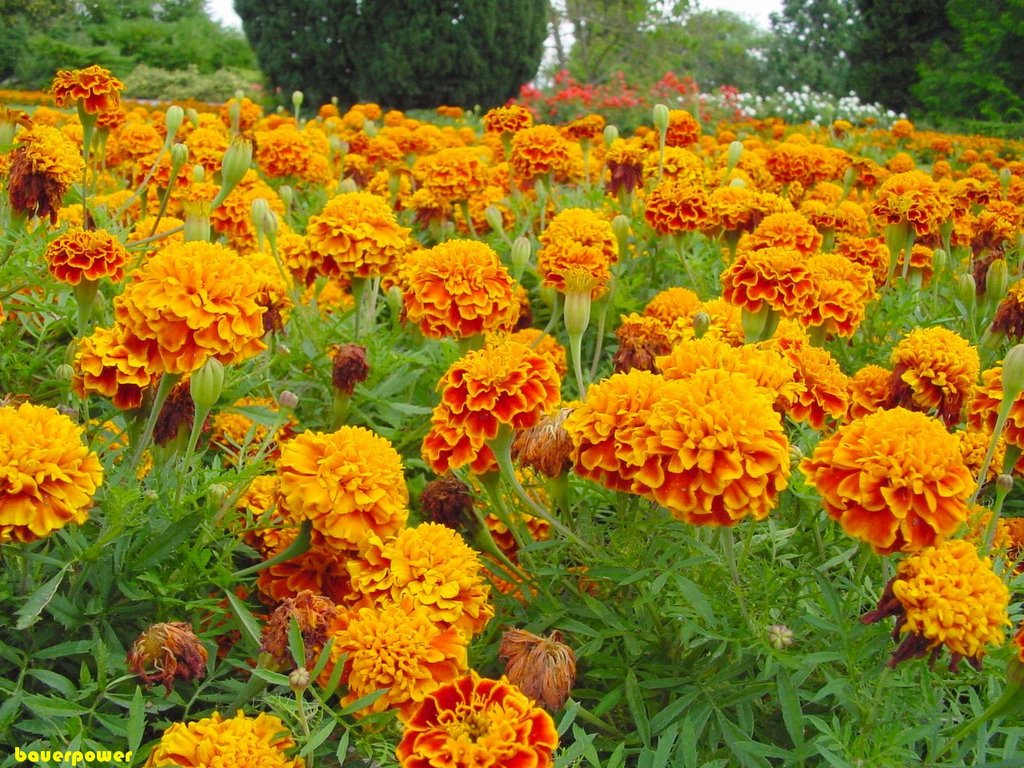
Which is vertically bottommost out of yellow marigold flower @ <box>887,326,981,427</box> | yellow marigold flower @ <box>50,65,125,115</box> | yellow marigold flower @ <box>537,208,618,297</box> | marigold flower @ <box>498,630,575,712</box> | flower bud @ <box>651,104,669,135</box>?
marigold flower @ <box>498,630,575,712</box>

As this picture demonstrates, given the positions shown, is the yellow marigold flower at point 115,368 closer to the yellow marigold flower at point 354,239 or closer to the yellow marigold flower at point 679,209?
the yellow marigold flower at point 354,239

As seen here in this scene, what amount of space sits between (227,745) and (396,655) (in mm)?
222

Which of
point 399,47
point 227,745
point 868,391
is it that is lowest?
point 227,745

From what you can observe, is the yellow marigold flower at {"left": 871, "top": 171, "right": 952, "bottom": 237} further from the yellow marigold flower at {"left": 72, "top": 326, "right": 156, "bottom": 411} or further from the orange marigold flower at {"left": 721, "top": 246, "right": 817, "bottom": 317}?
the yellow marigold flower at {"left": 72, "top": 326, "right": 156, "bottom": 411}

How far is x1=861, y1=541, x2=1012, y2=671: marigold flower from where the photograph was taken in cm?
109

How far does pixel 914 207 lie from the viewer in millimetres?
2469

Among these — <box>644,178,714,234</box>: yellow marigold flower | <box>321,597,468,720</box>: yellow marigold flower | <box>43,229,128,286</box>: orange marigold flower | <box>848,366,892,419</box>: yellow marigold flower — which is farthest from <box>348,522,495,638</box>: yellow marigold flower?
<box>644,178,714,234</box>: yellow marigold flower

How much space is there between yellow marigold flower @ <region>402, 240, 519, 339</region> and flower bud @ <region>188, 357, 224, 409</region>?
465mm

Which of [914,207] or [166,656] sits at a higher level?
[914,207]

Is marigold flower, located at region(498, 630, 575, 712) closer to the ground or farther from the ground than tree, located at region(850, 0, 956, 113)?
closer to the ground

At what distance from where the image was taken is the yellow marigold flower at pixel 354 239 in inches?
82.0

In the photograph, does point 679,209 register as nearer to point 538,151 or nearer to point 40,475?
point 538,151

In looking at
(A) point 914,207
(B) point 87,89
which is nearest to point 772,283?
(A) point 914,207

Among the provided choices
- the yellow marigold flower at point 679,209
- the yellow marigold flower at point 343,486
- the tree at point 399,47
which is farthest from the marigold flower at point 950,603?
the tree at point 399,47
